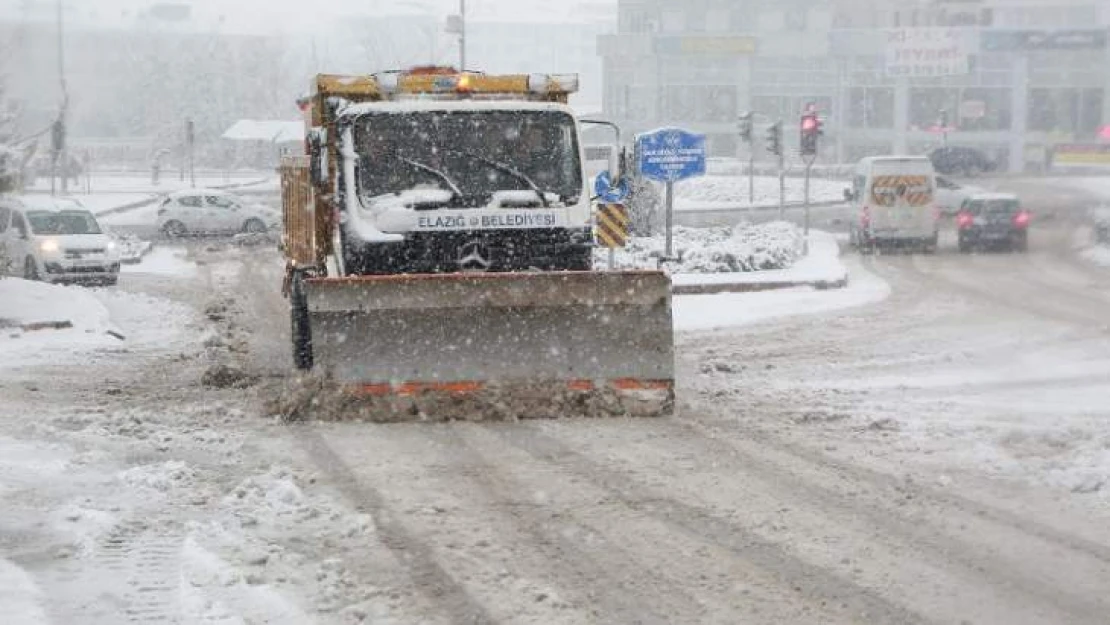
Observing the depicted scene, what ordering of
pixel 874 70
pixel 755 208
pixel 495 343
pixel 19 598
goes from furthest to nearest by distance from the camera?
1. pixel 874 70
2. pixel 755 208
3. pixel 495 343
4. pixel 19 598

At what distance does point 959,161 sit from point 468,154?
179 ft

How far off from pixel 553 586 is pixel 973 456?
425cm

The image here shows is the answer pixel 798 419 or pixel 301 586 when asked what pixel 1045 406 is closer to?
pixel 798 419

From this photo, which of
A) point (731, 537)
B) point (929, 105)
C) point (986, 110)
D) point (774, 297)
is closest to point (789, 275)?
point (774, 297)

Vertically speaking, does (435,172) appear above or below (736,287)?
above

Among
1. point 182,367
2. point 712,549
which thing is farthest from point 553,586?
point 182,367

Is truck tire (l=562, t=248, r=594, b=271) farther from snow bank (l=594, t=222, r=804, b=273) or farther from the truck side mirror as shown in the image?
snow bank (l=594, t=222, r=804, b=273)

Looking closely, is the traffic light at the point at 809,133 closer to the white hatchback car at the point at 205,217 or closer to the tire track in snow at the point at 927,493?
the white hatchback car at the point at 205,217

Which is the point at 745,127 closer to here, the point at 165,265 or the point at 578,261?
the point at 165,265

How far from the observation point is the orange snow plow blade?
10.7m

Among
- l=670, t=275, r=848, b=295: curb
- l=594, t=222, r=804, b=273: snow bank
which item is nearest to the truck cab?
l=670, t=275, r=848, b=295: curb

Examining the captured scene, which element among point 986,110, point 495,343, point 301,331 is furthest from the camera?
point 986,110

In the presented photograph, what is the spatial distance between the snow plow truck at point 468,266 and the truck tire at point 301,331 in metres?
0.75

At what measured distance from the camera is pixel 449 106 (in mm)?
11719
